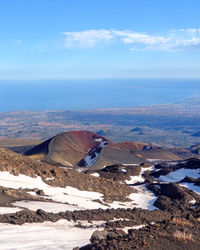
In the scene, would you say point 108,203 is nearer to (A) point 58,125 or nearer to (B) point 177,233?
(B) point 177,233

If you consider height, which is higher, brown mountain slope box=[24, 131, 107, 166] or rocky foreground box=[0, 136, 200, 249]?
rocky foreground box=[0, 136, 200, 249]

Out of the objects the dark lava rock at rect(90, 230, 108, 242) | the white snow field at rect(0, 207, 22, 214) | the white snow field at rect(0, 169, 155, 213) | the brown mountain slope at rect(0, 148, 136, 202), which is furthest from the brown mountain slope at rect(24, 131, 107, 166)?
the dark lava rock at rect(90, 230, 108, 242)

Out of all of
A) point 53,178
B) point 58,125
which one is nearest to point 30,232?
point 53,178

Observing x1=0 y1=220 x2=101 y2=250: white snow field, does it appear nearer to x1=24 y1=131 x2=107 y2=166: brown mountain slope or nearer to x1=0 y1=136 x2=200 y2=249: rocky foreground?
x1=0 y1=136 x2=200 y2=249: rocky foreground

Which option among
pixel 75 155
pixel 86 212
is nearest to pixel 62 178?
pixel 86 212

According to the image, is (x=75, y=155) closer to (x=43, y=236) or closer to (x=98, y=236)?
(x=43, y=236)

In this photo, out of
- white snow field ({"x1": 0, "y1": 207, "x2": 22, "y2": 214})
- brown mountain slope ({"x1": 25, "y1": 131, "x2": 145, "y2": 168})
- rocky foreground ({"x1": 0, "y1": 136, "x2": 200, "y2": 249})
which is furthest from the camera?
brown mountain slope ({"x1": 25, "y1": 131, "x2": 145, "y2": 168})

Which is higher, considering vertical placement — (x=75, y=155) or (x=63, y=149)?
(x=63, y=149)
